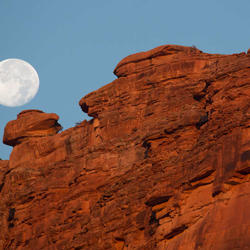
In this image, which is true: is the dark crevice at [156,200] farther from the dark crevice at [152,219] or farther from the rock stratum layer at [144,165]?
the dark crevice at [152,219]

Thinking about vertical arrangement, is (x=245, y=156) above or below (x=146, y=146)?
below

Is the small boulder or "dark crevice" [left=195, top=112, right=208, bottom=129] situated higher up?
the small boulder

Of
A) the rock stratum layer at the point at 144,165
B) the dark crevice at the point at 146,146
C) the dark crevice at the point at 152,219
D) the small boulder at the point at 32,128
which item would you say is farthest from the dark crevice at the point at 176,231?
the small boulder at the point at 32,128

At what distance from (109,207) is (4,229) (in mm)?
15806

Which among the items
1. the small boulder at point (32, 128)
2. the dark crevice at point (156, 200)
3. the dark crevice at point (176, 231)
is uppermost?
the small boulder at point (32, 128)

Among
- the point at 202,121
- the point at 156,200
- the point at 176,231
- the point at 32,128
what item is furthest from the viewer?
the point at 32,128

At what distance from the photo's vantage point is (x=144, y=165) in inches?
2303

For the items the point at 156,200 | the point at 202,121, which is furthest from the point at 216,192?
the point at 202,121

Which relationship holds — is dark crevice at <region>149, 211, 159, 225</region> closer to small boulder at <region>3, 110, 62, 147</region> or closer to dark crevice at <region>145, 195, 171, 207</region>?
dark crevice at <region>145, 195, 171, 207</region>

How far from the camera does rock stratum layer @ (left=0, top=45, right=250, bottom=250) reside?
4544cm

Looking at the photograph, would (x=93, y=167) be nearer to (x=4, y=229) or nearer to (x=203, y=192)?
(x=4, y=229)

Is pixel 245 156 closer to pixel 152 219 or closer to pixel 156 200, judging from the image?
pixel 156 200

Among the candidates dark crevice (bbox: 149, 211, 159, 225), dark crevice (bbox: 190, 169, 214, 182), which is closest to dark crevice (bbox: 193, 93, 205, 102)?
dark crevice (bbox: 149, 211, 159, 225)

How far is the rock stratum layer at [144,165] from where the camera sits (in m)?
45.4
